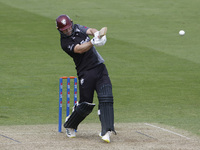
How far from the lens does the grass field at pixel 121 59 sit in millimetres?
12094

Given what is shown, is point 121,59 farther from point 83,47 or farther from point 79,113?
point 83,47

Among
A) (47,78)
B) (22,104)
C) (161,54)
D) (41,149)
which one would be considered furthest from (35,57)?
(41,149)

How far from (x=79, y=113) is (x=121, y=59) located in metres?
10.5

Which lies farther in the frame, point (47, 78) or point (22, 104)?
point (47, 78)

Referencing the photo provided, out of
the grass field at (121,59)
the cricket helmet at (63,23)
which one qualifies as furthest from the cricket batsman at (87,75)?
the grass field at (121,59)

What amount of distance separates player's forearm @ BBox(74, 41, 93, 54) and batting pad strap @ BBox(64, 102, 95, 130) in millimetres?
883

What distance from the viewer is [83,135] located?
28.6 ft

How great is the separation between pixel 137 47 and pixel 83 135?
12138mm

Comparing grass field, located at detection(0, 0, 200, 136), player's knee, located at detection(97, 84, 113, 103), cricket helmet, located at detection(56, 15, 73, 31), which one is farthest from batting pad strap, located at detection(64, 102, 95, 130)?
grass field, located at detection(0, 0, 200, 136)

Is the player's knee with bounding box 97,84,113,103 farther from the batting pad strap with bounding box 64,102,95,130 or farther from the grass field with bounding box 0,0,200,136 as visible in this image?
the grass field with bounding box 0,0,200,136

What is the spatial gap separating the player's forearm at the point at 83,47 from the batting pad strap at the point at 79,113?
88cm

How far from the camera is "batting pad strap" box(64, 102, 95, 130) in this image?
8.31 meters

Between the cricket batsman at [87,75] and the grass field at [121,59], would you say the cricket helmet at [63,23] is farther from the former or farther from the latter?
the grass field at [121,59]

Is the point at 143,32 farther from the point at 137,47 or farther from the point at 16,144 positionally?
the point at 16,144
